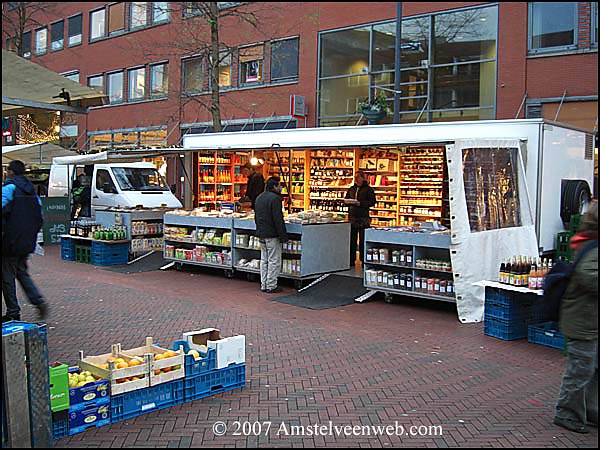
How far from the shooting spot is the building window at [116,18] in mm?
30109

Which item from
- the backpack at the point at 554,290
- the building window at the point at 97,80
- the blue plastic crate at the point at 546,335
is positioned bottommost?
the blue plastic crate at the point at 546,335

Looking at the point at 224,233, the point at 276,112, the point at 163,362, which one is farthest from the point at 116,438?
the point at 276,112

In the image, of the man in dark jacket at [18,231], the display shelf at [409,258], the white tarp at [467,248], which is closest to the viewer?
the man in dark jacket at [18,231]

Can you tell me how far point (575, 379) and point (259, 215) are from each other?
22.2 ft

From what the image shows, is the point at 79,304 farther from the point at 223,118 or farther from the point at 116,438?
the point at 223,118

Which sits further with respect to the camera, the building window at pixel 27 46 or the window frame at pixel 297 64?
the building window at pixel 27 46

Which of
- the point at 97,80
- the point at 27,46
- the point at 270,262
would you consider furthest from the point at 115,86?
the point at 270,262

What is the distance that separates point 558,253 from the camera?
Result: 1084cm

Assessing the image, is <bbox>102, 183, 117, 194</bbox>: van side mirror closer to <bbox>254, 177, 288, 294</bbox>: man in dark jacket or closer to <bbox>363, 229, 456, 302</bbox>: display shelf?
<bbox>254, 177, 288, 294</bbox>: man in dark jacket

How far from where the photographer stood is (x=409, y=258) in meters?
10.0

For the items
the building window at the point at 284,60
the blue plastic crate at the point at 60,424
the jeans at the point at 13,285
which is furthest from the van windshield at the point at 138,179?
the blue plastic crate at the point at 60,424

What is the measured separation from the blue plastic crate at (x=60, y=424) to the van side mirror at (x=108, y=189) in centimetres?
1330

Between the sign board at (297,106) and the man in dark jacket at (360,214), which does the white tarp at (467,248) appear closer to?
the man in dark jacket at (360,214)

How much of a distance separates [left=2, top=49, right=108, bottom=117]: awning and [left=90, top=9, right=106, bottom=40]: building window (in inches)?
992
